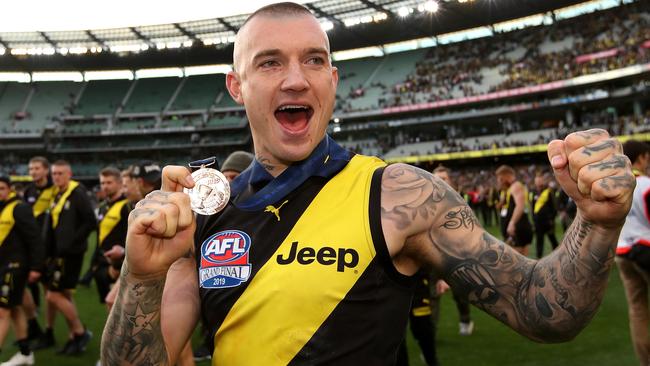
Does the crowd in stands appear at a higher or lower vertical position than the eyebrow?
higher

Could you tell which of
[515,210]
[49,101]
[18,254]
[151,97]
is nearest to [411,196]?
[18,254]

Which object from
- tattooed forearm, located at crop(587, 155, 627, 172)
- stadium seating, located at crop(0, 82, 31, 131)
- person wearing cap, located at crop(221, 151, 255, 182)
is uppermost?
stadium seating, located at crop(0, 82, 31, 131)

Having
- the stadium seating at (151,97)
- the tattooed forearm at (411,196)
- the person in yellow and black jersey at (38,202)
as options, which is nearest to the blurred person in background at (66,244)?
the person in yellow and black jersey at (38,202)

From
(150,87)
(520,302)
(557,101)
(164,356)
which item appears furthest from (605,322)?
(150,87)

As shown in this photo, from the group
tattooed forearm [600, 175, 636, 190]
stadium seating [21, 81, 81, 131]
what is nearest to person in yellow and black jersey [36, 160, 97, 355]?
tattooed forearm [600, 175, 636, 190]

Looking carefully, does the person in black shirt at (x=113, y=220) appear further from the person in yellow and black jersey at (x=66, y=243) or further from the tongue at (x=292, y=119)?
the tongue at (x=292, y=119)

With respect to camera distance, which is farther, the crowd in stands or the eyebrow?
the crowd in stands

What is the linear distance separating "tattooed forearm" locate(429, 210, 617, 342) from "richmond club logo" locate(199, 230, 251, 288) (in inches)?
23.4

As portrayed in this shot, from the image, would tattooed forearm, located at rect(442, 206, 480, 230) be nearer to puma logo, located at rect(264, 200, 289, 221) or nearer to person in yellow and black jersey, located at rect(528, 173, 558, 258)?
puma logo, located at rect(264, 200, 289, 221)

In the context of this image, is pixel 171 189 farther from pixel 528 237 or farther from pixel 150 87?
pixel 150 87

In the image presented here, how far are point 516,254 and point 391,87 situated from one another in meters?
46.7

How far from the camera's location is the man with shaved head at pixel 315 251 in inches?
57.2

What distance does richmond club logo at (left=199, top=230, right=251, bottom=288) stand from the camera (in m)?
1.63

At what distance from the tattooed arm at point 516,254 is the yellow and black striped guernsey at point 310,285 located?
0.09 metres
